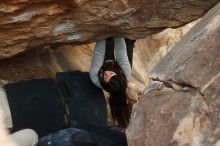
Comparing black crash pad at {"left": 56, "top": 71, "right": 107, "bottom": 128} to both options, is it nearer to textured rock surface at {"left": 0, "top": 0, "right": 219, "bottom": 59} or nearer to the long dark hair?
the long dark hair

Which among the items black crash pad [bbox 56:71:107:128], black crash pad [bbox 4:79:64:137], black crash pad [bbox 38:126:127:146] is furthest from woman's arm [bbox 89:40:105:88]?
black crash pad [bbox 38:126:127:146]

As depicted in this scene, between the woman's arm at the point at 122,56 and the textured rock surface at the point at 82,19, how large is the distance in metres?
0.13

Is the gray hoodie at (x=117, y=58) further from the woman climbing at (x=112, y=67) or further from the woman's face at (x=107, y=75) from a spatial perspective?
the woman's face at (x=107, y=75)

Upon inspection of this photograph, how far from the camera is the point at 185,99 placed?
2.70 m

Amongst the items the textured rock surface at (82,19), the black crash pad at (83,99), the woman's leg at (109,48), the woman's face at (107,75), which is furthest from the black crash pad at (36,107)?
the woman's leg at (109,48)

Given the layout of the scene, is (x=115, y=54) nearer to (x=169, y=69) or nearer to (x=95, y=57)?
(x=95, y=57)

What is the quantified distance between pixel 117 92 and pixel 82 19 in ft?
2.90

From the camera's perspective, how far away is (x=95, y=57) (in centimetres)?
480

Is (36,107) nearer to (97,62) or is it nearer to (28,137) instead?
(28,137)

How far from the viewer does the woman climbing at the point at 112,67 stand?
4539mm

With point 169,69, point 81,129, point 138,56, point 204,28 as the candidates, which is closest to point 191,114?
point 169,69

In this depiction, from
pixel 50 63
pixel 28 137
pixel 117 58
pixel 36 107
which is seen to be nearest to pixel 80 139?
pixel 28 137

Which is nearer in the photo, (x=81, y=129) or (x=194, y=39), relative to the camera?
(x=194, y=39)

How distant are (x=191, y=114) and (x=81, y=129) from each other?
1.65m
